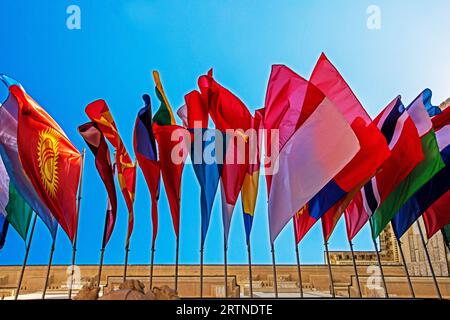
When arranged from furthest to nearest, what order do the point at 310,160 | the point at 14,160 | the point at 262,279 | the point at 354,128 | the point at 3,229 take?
the point at 262,279 → the point at 3,229 → the point at 14,160 → the point at 354,128 → the point at 310,160

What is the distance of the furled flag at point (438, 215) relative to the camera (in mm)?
13086

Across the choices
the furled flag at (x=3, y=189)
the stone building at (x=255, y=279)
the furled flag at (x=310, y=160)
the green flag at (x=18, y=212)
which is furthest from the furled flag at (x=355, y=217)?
the furled flag at (x=3, y=189)

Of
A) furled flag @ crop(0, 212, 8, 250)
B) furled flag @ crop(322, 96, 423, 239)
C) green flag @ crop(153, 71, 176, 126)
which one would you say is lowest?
furled flag @ crop(0, 212, 8, 250)

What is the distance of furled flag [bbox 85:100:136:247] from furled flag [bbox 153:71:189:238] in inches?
47.2

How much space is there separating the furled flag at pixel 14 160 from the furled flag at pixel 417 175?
9313mm

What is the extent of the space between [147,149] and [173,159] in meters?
0.85

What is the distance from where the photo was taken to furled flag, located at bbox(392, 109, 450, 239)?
1229 centimetres

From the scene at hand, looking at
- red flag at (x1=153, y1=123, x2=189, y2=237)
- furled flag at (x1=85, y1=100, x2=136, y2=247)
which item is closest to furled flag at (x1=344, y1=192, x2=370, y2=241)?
red flag at (x1=153, y1=123, x2=189, y2=237)

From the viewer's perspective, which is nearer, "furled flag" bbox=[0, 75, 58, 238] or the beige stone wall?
"furled flag" bbox=[0, 75, 58, 238]

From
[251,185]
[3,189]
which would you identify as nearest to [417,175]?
[251,185]

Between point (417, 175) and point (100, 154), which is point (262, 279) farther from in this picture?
point (100, 154)

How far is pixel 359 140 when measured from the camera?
11141mm

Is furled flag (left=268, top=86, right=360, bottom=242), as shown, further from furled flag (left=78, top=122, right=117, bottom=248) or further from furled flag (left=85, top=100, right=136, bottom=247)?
furled flag (left=78, top=122, right=117, bottom=248)
